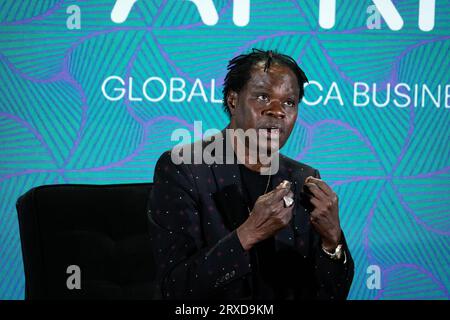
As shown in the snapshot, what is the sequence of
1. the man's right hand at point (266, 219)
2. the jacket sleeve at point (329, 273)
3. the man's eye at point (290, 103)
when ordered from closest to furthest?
the man's right hand at point (266, 219) < the jacket sleeve at point (329, 273) < the man's eye at point (290, 103)

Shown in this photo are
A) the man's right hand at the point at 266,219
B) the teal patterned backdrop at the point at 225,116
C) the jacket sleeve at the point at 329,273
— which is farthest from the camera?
the teal patterned backdrop at the point at 225,116

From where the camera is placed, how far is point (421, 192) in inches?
81.1

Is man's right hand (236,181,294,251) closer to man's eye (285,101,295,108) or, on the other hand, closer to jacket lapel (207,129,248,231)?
jacket lapel (207,129,248,231)

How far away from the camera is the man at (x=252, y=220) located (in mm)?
1504

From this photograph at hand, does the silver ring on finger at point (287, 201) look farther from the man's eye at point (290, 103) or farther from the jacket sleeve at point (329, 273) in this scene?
the man's eye at point (290, 103)

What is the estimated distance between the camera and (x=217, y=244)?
59.4 inches

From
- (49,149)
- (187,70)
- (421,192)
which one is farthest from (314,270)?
(49,149)

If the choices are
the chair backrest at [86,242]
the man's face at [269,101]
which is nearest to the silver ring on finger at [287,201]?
the man's face at [269,101]

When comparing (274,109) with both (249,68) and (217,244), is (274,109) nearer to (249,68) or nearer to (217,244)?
(249,68)

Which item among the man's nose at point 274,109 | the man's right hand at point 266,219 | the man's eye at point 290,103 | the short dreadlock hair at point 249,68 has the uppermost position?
the short dreadlock hair at point 249,68

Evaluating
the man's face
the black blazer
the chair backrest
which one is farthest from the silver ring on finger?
the chair backrest

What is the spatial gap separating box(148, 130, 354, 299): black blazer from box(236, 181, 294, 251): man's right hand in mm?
30

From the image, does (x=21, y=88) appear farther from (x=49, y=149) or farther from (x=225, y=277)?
(x=225, y=277)
